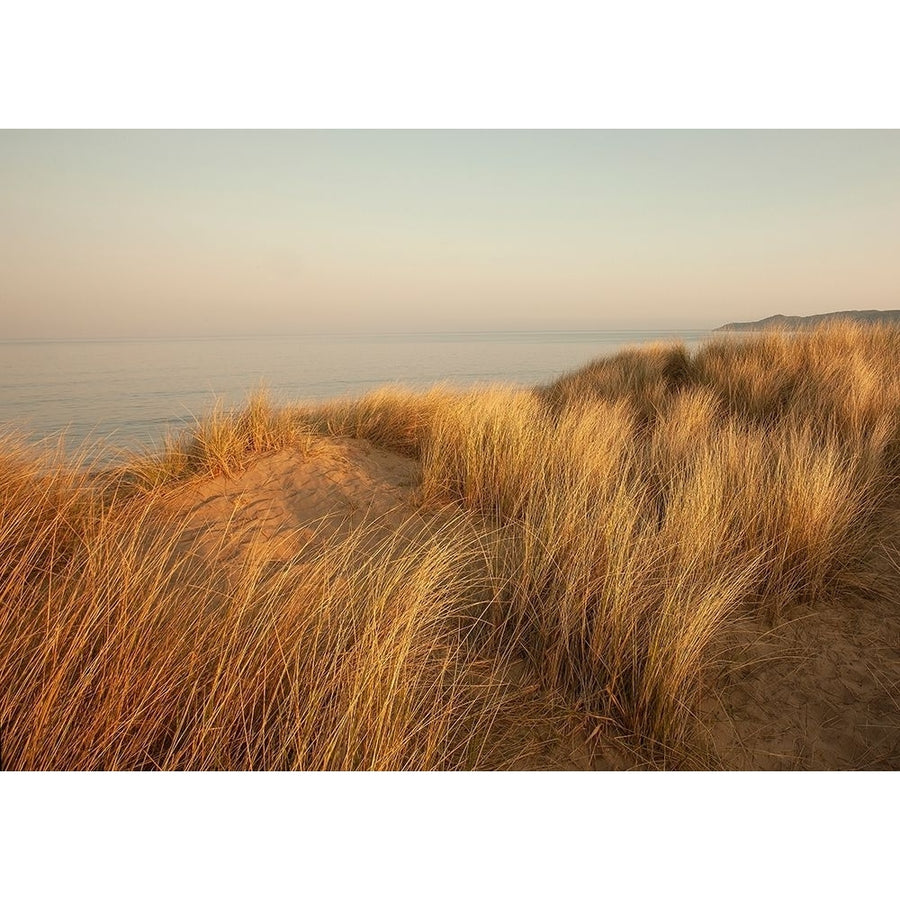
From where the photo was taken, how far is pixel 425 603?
2.01 metres

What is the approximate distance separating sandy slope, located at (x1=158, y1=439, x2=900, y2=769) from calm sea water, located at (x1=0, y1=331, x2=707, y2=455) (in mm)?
969

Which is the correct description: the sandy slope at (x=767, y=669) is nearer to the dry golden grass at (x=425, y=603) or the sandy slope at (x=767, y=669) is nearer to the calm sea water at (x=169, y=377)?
the dry golden grass at (x=425, y=603)

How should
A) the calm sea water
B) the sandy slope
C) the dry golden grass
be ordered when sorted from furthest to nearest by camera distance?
1. the calm sea water
2. the sandy slope
3. the dry golden grass

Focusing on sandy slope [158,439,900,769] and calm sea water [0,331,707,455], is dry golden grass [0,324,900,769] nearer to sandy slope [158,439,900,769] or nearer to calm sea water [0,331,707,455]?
sandy slope [158,439,900,769]

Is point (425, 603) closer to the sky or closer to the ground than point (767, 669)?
closer to the sky

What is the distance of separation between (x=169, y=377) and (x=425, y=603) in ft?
23.9

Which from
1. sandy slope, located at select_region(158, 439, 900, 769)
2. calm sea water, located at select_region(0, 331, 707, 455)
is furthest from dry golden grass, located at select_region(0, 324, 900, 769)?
calm sea water, located at select_region(0, 331, 707, 455)

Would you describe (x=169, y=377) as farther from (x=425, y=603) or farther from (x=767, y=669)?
(x=767, y=669)

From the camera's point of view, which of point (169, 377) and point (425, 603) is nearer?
point (425, 603)

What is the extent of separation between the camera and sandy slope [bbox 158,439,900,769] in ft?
6.00

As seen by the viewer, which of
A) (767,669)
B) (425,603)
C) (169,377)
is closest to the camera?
(425,603)

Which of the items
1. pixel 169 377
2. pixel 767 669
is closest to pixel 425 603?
pixel 767 669
